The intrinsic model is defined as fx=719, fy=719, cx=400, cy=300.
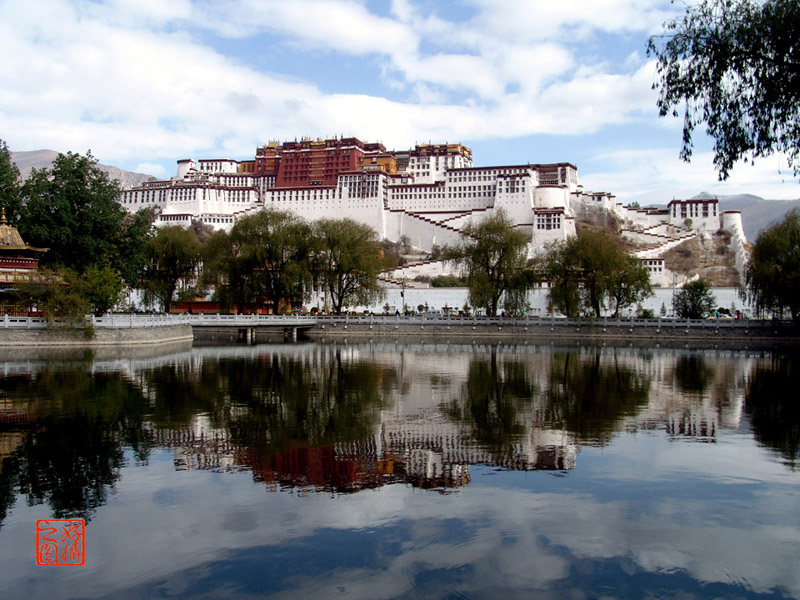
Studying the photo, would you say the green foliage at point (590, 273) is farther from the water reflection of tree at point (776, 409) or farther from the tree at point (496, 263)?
the water reflection of tree at point (776, 409)

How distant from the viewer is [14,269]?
3112 cm

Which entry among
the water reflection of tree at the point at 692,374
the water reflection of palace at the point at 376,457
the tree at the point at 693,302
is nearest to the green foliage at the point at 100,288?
the water reflection of palace at the point at 376,457

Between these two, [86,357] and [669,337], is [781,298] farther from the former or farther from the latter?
[86,357]

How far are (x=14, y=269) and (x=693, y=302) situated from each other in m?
39.3

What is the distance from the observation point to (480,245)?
1757 inches

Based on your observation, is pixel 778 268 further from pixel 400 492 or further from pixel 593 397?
pixel 400 492

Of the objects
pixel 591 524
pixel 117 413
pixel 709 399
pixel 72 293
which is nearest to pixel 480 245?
pixel 72 293

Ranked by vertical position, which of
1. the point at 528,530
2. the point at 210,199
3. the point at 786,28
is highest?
the point at 210,199

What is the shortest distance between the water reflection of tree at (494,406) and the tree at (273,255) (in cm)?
2208

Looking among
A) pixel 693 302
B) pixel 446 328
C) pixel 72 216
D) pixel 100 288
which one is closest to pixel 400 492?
pixel 100 288

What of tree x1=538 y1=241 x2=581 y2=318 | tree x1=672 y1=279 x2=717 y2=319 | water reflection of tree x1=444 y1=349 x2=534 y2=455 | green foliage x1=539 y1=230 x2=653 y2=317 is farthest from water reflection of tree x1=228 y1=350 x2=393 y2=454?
tree x1=672 y1=279 x2=717 y2=319

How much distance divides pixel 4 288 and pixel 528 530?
2964 centimetres

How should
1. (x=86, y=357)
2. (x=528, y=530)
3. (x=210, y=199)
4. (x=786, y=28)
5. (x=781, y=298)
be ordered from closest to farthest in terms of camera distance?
(x=528, y=530) < (x=786, y=28) < (x=86, y=357) < (x=781, y=298) < (x=210, y=199)

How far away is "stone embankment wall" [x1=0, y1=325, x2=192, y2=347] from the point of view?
28.3m
